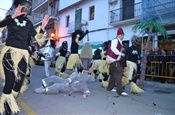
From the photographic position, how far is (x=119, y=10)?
21.8 metres

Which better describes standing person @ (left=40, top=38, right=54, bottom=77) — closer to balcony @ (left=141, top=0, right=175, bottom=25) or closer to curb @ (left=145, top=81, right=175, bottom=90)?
curb @ (left=145, top=81, right=175, bottom=90)

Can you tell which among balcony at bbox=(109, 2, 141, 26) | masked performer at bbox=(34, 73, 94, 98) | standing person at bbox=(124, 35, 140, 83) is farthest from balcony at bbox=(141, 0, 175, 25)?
masked performer at bbox=(34, 73, 94, 98)

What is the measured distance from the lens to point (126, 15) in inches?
830

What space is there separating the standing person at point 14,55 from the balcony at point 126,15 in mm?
14893

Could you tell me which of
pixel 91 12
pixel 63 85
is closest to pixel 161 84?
pixel 63 85

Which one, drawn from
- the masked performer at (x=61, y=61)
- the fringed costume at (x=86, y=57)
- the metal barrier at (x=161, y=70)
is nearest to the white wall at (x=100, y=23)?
the metal barrier at (x=161, y=70)

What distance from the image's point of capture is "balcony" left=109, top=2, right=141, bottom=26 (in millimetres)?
19523

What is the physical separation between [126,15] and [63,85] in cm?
1438

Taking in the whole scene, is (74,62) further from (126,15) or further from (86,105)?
(126,15)

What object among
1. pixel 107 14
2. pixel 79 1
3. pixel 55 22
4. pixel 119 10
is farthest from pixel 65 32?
pixel 119 10

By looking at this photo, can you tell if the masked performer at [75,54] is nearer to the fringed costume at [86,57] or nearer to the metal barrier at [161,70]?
the fringed costume at [86,57]

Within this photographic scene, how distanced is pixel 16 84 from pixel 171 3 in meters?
11.3

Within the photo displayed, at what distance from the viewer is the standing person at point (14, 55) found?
4.55 metres

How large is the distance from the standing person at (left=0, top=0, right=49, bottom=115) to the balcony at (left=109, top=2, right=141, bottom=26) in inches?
586
